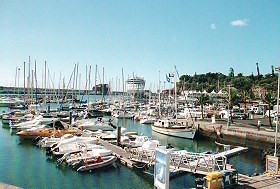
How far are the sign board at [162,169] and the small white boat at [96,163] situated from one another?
1149 cm

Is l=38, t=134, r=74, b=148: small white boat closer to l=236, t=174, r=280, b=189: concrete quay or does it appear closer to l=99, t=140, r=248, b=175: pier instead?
l=99, t=140, r=248, b=175: pier

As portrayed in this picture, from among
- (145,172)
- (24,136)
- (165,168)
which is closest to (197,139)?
(145,172)

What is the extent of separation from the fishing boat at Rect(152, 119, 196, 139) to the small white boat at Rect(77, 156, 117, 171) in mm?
18545

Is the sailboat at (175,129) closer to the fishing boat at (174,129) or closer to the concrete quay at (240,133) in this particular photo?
the fishing boat at (174,129)

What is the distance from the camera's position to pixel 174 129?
42.0 m

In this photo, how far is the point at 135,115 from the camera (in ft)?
218

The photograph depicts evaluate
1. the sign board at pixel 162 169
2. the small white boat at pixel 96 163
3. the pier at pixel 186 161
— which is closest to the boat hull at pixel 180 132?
the pier at pixel 186 161

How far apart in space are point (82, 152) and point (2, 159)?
821 cm

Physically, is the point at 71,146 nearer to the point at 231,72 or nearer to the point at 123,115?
the point at 123,115

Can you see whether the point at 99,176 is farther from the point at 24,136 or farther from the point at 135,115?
the point at 135,115

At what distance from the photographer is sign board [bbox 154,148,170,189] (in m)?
11.9

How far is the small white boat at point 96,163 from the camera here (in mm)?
23011

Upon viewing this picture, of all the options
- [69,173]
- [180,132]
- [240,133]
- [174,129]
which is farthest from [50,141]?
[240,133]

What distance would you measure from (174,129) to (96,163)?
2036 centimetres
